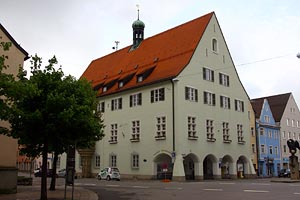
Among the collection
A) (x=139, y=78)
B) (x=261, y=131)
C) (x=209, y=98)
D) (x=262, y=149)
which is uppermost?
(x=139, y=78)

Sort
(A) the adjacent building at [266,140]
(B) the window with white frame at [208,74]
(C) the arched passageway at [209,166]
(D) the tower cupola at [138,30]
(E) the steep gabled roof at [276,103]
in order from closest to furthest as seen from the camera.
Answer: (C) the arched passageway at [209,166]
(B) the window with white frame at [208,74]
(D) the tower cupola at [138,30]
(A) the adjacent building at [266,140]
(E) the steep gabled roof at [276,103]

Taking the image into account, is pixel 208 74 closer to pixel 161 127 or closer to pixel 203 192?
pixel 161 127

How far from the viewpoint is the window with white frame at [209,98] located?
43.4 meters

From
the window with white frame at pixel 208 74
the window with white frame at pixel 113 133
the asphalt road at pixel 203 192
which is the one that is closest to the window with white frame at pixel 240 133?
the window with white frame at pixel 208 74

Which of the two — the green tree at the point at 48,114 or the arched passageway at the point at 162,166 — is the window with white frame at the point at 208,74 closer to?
the arched passageway at the point at 162,166

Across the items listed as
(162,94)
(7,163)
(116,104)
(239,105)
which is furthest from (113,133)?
(7,163)

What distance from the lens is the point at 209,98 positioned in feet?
144

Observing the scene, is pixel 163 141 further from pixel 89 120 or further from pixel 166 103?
pixel 89 120

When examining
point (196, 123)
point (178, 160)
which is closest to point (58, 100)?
point (178, 160)

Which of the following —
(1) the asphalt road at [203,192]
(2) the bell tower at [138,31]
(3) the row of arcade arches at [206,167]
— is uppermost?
(2) the bell tower at [138,31]

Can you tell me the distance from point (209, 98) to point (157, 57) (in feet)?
26.9

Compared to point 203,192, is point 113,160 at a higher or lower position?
higher

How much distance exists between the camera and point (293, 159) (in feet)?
124

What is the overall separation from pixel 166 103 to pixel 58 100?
86.0ft
